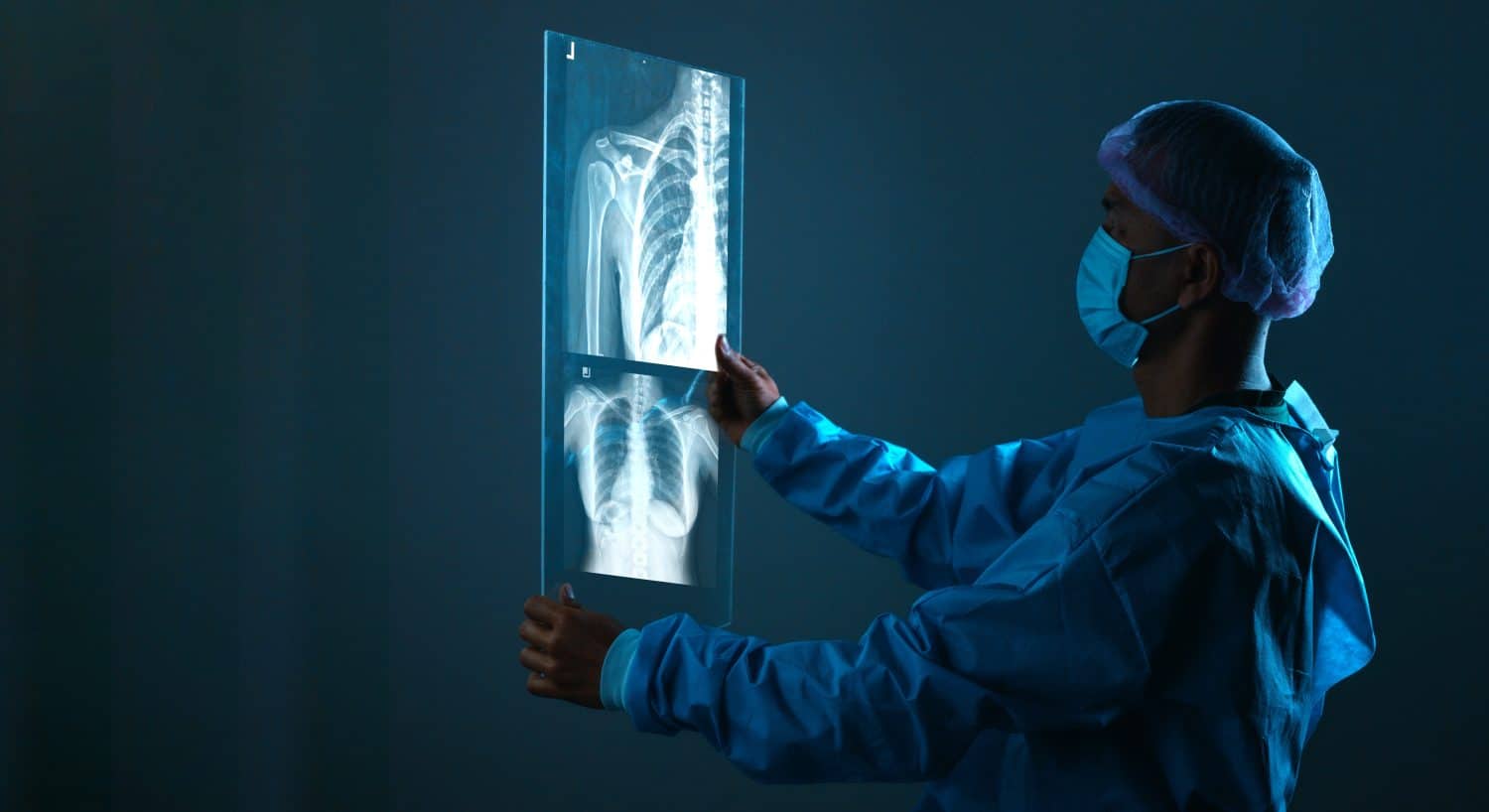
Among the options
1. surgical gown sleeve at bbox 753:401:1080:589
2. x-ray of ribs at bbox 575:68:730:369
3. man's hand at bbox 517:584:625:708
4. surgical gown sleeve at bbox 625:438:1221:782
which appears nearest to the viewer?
surgical gown sleeve at bbox 625:438:1221:782

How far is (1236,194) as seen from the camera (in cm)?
134

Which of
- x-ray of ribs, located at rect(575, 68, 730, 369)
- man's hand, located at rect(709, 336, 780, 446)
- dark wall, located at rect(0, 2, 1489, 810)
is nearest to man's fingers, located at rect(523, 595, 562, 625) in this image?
x-ray of ribs, located at rect(575, 68, 730, 369)

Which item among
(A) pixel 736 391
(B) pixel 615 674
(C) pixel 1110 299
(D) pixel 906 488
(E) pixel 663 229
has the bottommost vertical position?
(B) pixel 615 674

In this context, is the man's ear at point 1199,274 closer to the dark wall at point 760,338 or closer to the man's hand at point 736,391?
the man's hand at point 736,391

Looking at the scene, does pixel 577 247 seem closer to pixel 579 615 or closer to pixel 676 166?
pixel 676 166

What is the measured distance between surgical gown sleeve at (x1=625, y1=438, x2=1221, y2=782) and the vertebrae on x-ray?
38 cm

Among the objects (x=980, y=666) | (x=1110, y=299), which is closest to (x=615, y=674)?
(x=980, y=666)

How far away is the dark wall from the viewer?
209 cm

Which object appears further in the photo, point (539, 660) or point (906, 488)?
point (906, 488)

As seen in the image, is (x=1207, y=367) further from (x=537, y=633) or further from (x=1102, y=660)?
(x=537, y=633)

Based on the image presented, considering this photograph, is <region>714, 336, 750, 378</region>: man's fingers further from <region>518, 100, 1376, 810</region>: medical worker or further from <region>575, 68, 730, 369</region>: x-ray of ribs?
<region>518, 100, 1376, 810</region>: medical worker

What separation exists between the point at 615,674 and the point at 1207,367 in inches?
30.7

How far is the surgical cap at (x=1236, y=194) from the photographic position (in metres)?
1.34

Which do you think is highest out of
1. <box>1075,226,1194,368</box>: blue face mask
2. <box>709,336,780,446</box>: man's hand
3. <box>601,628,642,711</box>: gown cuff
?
<box>1075,226,1194,368</box>: blue face mask
